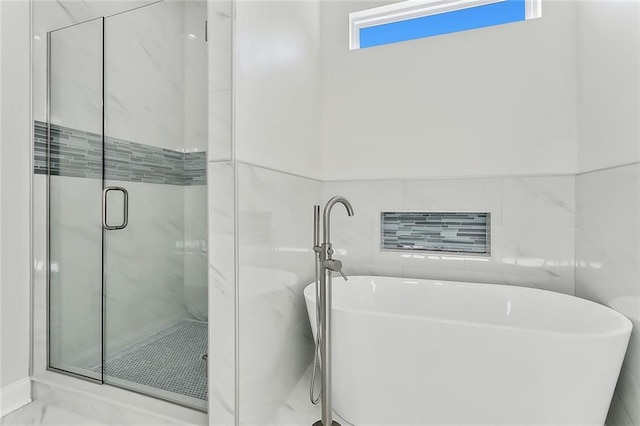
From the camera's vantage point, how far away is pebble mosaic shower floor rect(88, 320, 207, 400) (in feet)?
5.76

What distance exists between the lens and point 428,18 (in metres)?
2.32

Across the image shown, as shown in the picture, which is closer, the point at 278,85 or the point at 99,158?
the point at 278,85

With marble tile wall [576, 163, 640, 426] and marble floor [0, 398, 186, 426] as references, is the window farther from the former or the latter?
marble floor [0, 398, 186, 426]

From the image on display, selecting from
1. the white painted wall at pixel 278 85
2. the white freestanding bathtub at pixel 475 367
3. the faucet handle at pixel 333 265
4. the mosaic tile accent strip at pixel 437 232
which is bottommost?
the white freestanding bathtub at pixel 475 367

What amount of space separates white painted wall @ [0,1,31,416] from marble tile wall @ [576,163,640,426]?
283 cm

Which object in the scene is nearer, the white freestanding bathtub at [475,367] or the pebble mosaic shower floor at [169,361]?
the white freestanding bathtub at [475,367]

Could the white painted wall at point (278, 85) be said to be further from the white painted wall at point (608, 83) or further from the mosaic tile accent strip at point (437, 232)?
the white painted wall at point (608, 83)

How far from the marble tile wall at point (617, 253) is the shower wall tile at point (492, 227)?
4.9 inches

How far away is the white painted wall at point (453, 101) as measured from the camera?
202 cm

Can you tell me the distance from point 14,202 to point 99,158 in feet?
1.46

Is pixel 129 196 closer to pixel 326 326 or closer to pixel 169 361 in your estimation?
pixel 169 361

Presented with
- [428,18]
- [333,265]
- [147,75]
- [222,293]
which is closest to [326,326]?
[333,265]

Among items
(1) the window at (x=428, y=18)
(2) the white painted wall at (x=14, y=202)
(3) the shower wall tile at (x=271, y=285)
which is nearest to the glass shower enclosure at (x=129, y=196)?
(2) the white painted wall at (x=14, y=202)

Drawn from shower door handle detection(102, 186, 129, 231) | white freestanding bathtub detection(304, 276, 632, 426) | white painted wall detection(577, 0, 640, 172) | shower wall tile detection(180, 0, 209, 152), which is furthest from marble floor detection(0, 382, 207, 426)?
white painted wall detection(577, 0, 640, 172)
